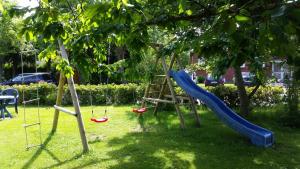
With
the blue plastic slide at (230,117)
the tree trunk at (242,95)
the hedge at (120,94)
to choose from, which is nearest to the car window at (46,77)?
the hedge at (120,94)

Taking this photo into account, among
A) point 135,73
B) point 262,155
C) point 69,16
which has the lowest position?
point 262,155

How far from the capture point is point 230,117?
31.3ft

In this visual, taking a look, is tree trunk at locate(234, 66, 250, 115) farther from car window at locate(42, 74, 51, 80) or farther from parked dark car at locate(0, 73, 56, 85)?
car window at locate(42, 74, 51, 80)

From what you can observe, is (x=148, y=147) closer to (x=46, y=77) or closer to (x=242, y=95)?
(x=242, y=95)

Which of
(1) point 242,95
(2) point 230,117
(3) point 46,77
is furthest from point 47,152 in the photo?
(3) point 46,77

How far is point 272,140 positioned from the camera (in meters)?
8.83

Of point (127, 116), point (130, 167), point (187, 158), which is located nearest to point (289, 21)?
point (130, 167)

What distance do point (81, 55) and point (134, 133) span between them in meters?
6.55

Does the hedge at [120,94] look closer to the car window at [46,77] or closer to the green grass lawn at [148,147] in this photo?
the green grass lawn at [148,147]

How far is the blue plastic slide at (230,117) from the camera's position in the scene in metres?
8.64

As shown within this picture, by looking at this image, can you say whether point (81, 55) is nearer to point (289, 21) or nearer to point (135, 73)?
point (135, 73)

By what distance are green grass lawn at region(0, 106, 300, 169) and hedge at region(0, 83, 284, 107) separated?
3172mm

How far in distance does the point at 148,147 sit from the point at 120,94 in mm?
8699

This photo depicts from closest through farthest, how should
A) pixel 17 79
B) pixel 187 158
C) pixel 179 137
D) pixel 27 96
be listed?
pixel 187 158 < pixel 179 137 < pixel 27 96 < pixel 17 79
